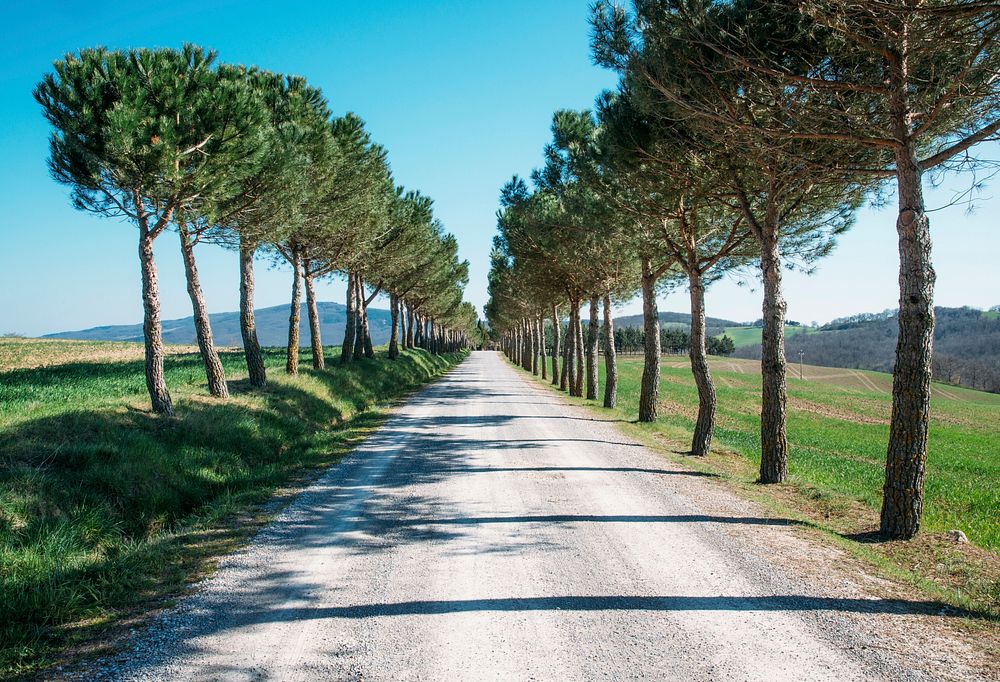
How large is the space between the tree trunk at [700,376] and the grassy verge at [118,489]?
7.41m

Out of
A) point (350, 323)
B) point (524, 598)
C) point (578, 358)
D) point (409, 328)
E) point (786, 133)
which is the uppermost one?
point (786, 133)

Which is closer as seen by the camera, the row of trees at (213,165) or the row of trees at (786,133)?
the row of trees at (786,133)

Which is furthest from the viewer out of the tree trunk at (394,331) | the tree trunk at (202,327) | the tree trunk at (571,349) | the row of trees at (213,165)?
the tree trunk at (394,331)

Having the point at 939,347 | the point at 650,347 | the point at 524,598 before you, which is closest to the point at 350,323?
the point at 650,347

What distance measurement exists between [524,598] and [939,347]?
169135mm

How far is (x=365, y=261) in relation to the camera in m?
26.8

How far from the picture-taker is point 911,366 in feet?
21.2

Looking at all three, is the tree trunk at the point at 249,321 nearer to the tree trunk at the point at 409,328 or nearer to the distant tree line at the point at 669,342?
the tree trunk at the point at 409,328

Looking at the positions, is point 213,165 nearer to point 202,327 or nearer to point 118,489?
point 202,327

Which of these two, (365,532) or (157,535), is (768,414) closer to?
(365,532)

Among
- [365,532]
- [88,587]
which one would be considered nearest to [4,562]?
[88,587]

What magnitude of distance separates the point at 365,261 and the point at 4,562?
2274 centimetres

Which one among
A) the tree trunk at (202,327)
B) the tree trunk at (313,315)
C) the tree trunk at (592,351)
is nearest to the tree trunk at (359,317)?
the tree trunk at (313,315)

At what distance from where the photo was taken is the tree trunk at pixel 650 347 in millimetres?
15875
